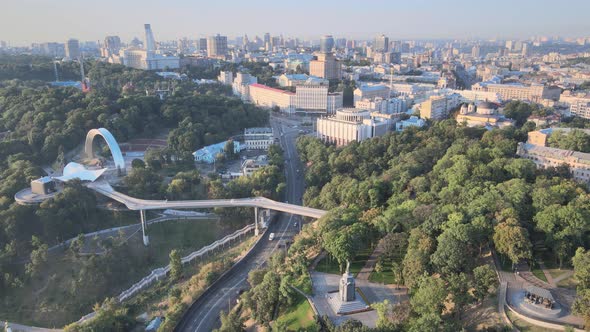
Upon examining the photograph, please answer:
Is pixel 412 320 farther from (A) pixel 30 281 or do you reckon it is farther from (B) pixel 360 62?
(B) pixel 360 62

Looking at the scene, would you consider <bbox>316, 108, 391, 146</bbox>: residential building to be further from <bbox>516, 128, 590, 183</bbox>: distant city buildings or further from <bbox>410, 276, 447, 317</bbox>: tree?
<bbox>410, 276, 447, 317</bbox>: tree

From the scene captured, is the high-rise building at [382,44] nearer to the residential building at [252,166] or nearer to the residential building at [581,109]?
the residential building at [581,109]

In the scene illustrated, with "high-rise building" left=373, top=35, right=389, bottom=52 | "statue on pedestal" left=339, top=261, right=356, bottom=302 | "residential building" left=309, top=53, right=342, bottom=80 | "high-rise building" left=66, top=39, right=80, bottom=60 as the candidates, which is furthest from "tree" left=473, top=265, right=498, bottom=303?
"high-rise building" left=373, top=35, right=389, bottom=52

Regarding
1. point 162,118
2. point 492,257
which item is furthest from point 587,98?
point 162,118

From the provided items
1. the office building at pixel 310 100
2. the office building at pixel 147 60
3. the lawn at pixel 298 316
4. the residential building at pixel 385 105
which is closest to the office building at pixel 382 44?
the office building at pixel 147 60

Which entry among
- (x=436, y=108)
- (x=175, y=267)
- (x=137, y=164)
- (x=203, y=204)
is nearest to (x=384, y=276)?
(x=175, y=267)
